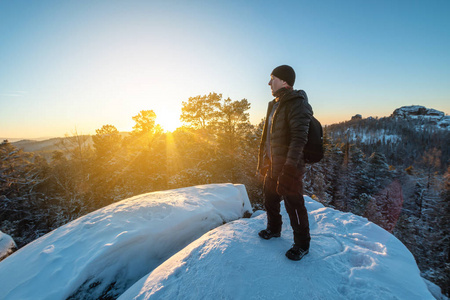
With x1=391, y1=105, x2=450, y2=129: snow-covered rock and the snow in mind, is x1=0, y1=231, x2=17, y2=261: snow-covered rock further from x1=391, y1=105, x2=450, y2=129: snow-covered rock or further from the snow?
x1=391, y1=105, x2=450, y2=129: snow-covered rock

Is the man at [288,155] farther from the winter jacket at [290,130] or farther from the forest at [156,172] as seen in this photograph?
the forest at [156,172]

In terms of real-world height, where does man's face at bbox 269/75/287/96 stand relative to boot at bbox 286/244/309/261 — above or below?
above

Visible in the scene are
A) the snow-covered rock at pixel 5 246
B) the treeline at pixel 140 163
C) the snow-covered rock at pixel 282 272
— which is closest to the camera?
the snow-covered rock at pixel 282 272

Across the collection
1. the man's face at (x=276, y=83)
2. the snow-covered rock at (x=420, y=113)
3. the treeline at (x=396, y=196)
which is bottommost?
the treeline at (x=396, y=196)

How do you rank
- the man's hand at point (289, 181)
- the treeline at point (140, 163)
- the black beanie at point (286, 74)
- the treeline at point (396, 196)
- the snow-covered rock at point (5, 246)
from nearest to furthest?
the man's hand at point (289, 181), the black beanie at point (286, 74), the snow-covered rock at point (5, 246), the treeline at point (140, 163), the treeline at point (396, 196)

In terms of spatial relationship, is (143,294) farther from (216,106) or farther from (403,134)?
(403,134)

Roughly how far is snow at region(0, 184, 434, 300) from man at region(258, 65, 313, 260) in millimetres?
281

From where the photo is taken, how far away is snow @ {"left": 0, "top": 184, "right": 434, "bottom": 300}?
1779 mm

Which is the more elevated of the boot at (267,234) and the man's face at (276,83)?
the man's face at (276,83)

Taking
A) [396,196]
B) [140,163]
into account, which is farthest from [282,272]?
[396,196]

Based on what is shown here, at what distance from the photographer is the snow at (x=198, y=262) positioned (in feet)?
5.84

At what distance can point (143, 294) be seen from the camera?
1.82 m

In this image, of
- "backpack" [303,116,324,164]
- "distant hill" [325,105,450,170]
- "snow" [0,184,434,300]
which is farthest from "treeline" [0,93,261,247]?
"distant hill" [325,105,450,170]

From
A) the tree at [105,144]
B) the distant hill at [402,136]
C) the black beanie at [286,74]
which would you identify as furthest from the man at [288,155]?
the distant hill at [402,136]
